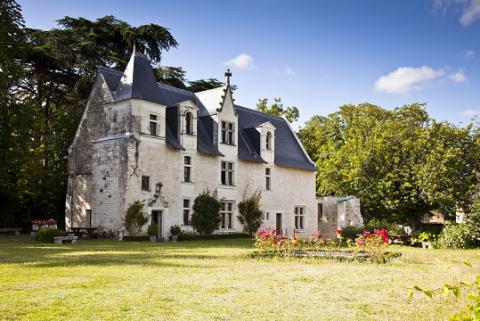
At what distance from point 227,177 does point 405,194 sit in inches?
472

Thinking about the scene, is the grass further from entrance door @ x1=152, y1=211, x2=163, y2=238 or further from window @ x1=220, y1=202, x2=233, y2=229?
window @ x1=220, y1=202, x2=233, y2=229

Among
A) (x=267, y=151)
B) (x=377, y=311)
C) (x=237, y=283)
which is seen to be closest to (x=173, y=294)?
(x=237, y=283)

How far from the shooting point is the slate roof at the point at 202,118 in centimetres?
2775

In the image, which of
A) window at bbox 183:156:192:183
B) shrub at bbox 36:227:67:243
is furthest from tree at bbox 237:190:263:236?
shrub at bbox 36:227:67:243

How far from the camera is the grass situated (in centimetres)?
737

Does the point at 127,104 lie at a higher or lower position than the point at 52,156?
higher

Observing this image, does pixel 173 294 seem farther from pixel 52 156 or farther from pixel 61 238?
pixel 52 156

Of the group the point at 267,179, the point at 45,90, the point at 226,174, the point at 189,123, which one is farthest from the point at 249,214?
the point at 45,90

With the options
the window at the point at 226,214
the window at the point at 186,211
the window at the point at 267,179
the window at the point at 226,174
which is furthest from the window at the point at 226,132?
the window at the point at 186,211

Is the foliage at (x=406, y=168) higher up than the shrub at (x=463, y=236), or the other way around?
the foliage at (x=406, y=168)

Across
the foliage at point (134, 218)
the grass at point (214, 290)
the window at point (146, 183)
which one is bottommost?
the grass at point (214, 290)

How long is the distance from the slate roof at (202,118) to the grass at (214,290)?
14.5 metres

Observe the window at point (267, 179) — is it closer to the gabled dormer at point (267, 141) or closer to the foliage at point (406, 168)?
the gabled dormer at point (267, 141)

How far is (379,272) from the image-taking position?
12758mm
